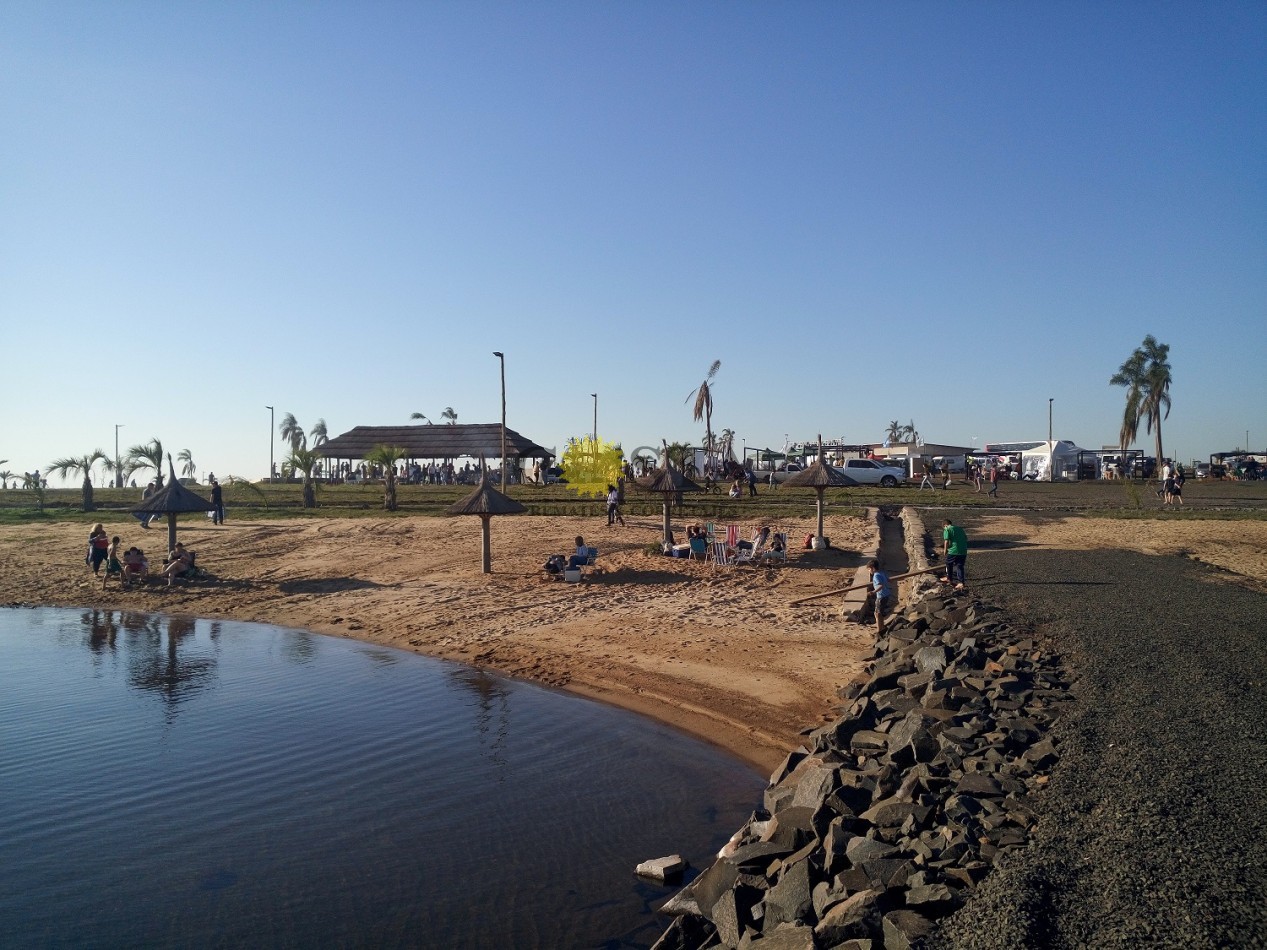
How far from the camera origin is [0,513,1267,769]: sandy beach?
39.0 feet

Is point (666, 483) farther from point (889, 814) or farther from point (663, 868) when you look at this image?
point (889, 814)

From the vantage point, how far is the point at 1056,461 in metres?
51.3

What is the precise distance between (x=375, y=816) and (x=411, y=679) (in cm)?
513

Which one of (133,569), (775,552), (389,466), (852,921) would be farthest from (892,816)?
(389,466)

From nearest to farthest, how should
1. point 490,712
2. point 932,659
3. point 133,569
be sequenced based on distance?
point 932,659, point 490,712, point 133,569

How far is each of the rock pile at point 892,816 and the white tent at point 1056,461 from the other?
4677cm

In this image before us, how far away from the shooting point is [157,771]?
949 centimetres

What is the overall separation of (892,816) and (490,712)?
664 centimetres

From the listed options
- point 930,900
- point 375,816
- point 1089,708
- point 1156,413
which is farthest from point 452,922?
point 1156,413

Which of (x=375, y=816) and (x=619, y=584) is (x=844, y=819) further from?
(x=619, y=584)

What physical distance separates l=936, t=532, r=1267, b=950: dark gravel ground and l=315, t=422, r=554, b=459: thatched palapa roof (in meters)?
36.5

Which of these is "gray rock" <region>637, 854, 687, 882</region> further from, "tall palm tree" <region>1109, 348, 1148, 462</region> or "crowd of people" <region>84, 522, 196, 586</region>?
"tall palm tree" <region>1109, 348, 1148, 462</region>

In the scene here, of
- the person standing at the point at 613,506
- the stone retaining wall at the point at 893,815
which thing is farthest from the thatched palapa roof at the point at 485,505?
the stone retaining wall at the point at 893,815

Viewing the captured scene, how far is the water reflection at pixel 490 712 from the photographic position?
388 inches
